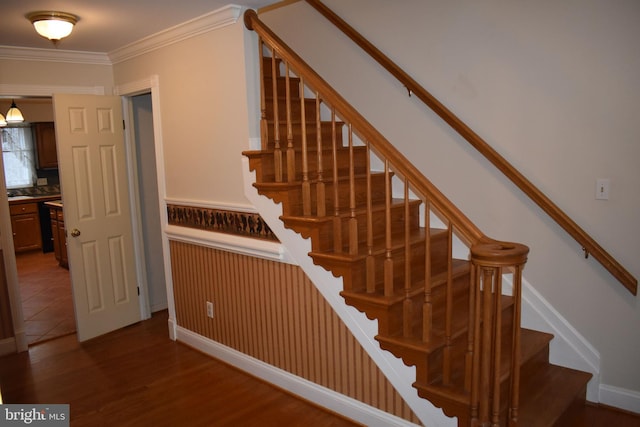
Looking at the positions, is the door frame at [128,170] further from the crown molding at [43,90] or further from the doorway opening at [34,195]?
the doorway opening at [34,195]

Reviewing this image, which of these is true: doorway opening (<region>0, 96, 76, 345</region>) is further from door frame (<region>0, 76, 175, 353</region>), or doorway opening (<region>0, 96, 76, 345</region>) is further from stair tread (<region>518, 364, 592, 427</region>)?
stair tread (<region>518, 364, 592, 427</region>)

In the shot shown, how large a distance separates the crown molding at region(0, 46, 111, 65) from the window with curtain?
464 centimetres

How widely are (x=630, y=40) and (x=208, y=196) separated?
260 centimetres

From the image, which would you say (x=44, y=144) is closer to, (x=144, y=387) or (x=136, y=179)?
(x=136, y=179)

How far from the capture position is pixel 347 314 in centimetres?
246

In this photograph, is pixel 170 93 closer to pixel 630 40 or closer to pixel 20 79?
pixel 20 79

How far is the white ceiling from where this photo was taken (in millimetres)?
2631

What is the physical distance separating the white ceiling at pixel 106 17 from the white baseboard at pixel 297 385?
2257 mm

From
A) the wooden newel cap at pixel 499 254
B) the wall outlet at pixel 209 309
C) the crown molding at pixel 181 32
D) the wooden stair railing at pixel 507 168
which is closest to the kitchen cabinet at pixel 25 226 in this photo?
the crown molding at pixel 181 32

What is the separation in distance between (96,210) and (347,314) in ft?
8.25

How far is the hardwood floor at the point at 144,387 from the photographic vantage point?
273cm

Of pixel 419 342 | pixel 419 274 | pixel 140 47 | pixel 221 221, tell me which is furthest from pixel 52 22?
pixel 419 342

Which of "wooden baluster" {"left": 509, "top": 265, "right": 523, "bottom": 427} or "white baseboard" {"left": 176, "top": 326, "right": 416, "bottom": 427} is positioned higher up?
"wooden baluster" {"left": 509, "top": 265, "right": 523, "bottom": 427}

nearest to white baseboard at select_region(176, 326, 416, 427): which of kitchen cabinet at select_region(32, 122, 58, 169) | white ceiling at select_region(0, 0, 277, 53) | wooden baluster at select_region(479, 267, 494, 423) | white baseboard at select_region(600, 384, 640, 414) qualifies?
wooden baluster at select_region(479, 267, 494, 423)
